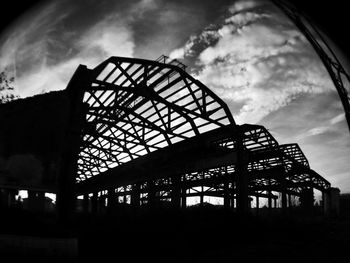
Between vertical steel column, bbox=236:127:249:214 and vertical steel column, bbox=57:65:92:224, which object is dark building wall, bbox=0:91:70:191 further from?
vertical steel column, bbox=236:127:249:214

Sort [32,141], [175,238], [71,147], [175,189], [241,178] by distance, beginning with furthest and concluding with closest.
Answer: [175,189]
[241,178]
[32,141]
[71,147]
[175,238]

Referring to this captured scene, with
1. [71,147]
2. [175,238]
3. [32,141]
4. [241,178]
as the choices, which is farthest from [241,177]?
[32,141]

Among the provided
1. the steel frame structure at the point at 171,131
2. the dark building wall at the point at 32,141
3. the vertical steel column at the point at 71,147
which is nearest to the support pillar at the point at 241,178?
the steel frame structure at the point at 171,131

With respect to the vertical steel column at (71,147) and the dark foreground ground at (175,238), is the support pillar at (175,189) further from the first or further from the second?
the vertical steel column at (71,147)

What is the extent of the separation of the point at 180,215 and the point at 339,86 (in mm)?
6936

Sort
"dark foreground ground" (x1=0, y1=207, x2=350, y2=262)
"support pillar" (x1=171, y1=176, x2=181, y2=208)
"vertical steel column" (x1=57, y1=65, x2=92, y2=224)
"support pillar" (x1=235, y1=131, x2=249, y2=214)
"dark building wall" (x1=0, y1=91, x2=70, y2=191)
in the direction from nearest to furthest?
"dark foreground ground" (x1=0, y1=207, x2=350, y2=262) < "vertical steel column" (x1=57, y1=65, x2=92, y2=224) < "dark building wall" (x1=0, y1=91, x2=70, y2=191) < "support pillar" (x1=235, y1=131, x2=249, y2=214) < "support pillar" (x1=171, y1=176, x2=181, y2=208)

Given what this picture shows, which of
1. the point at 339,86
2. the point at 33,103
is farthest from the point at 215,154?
the point at 339,86

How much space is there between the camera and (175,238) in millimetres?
7836

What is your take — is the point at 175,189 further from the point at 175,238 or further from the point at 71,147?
the point at 71,147

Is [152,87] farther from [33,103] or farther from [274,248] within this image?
[274,248]

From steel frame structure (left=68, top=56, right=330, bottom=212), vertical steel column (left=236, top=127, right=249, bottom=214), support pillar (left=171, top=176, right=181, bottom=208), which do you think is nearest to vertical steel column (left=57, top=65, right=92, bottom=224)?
steel frame structure (left=68, top=56, right=330, bottom=212)

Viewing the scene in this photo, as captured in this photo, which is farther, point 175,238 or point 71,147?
point 71,147

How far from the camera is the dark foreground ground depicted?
6066 mm

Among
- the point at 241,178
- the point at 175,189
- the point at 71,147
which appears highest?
the point at 71,147
